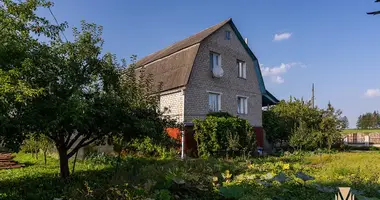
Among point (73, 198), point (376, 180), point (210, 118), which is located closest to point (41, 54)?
point (73, 198)

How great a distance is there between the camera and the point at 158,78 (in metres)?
18.5

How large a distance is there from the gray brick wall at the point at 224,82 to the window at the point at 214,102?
0.30 meters

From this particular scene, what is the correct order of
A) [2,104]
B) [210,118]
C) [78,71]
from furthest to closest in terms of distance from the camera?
[210,118] → [78,71] → [2,104]

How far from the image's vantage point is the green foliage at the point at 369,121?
62.1 meters

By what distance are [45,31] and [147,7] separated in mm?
5735

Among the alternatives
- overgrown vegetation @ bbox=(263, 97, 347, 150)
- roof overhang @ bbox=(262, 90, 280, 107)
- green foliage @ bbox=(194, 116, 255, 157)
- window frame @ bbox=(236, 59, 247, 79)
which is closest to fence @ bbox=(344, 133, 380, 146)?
overgrown vegetation @ bbox=(263, 97, 347, 150)

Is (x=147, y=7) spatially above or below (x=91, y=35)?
above

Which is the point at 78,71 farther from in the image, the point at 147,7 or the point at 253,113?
the point at 253,113

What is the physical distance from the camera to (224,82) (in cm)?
1912

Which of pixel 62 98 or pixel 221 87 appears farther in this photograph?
pixel 221 87

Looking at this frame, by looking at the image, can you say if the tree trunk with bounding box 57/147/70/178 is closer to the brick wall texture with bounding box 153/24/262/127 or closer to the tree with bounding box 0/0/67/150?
the tree with bounding box 0/0/67/150

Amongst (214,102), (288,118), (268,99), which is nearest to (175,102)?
(214,102)

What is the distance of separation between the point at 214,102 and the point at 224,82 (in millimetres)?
1546

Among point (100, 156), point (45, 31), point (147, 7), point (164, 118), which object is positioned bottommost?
point (100, 156)
